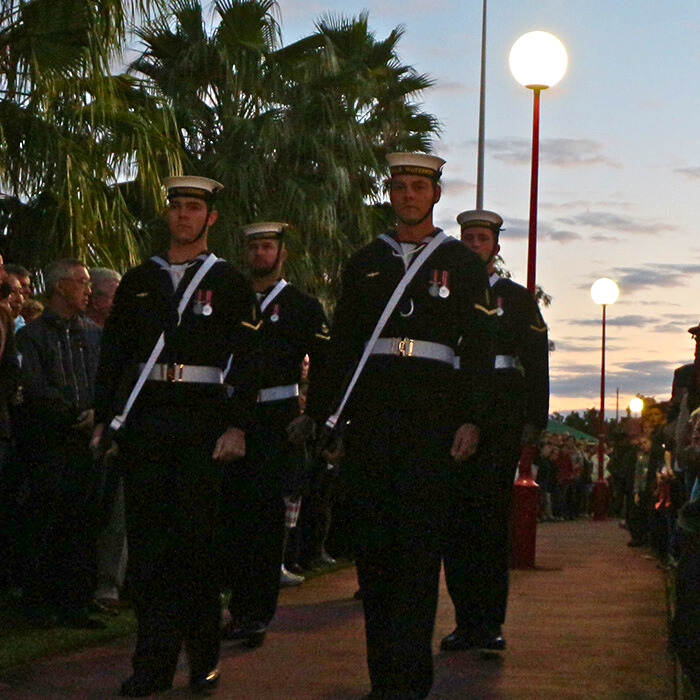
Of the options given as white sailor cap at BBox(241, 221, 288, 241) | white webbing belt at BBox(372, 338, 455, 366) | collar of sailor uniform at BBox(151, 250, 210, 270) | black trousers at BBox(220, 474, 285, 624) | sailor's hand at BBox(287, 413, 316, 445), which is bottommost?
black trousers at BBox(220, 474, 285, 624)

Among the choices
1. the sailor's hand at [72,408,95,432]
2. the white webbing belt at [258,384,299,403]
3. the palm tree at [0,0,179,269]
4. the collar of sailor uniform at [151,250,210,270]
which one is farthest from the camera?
the palm tree at [0,0,179,269]

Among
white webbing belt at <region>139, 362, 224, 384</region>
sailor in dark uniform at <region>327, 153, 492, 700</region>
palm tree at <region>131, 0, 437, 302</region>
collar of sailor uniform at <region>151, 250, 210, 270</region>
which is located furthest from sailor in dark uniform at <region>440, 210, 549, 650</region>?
palm tree at <region>131, 0, 437, 302</region>

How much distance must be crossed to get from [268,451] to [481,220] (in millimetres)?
1526

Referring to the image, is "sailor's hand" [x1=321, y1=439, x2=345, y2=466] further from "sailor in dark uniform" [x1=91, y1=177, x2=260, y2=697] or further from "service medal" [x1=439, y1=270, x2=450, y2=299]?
"service medal" [x1=439, y1=270, x2=450, y2=299]

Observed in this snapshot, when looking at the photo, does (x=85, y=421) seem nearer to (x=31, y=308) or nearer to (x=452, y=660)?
(x=452, y=660)

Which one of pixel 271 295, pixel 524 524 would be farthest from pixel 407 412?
pixel 524 524

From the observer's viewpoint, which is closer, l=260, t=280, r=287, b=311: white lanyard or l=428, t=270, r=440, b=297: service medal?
l=428, t=270, r=440, b=297: service medal

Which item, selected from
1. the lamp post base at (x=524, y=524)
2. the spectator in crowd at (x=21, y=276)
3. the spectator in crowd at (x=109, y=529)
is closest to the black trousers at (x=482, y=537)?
the spectator in crowd at (x=109, y=529)

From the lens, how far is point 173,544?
5414 mm

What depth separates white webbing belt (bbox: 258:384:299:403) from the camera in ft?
23.9

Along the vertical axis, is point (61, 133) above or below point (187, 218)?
above

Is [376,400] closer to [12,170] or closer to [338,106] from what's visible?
[12,170]

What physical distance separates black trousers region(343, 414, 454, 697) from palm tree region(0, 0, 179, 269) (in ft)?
27.2

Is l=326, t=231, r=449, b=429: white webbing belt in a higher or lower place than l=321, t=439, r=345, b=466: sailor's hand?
higher
